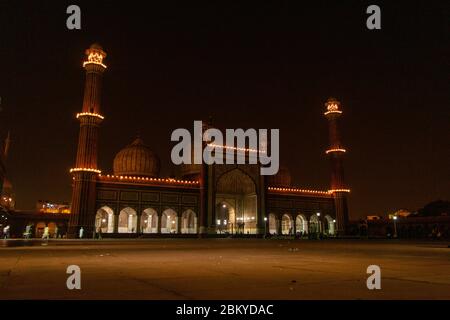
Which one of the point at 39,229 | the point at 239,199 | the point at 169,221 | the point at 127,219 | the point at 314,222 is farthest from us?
the point at 314,222

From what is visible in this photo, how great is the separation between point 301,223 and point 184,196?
68.1ft

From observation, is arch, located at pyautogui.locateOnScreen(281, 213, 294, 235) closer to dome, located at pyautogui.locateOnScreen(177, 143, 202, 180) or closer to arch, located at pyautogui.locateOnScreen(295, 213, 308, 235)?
arch, located at pyautogui.locateOnScreen(295, 213, 308, 235)

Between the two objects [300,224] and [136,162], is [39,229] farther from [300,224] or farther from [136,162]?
[300,224]

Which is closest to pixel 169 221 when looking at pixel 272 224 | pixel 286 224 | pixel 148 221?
pixel 148 221

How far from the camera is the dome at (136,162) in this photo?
171ft

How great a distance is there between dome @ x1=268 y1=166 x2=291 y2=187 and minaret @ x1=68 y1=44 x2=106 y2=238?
2997 centimetres

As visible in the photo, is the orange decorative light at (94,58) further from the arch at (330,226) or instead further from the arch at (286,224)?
Result: the arch at (330,226)

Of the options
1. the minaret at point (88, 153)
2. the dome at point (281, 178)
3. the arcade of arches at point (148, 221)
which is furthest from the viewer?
the dome at point (281, 178)

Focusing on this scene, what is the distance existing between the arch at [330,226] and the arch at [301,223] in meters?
3.42

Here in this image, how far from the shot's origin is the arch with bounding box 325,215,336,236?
60.1m

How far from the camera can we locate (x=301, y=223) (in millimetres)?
61344

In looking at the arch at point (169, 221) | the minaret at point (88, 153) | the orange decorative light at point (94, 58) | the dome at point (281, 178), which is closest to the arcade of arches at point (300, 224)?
the dome at point (281, 178)
